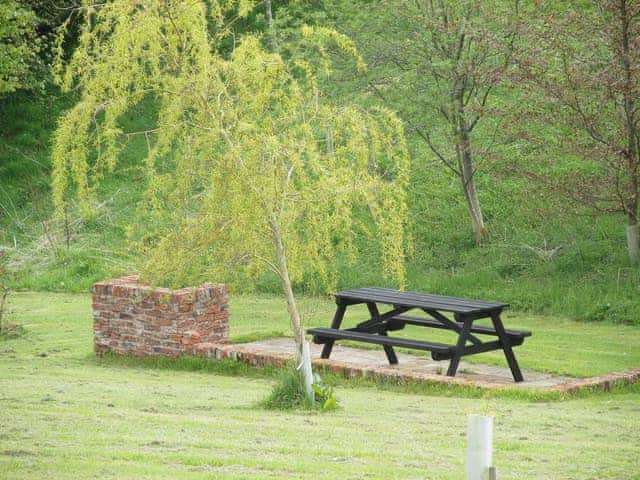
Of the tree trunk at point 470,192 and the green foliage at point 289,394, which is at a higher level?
the tree trunk at point 470,192

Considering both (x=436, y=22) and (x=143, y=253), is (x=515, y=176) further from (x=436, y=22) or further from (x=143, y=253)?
(x=143, y=253)

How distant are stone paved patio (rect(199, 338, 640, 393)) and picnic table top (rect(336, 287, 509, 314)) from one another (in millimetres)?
683

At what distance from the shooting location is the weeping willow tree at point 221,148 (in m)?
9.79

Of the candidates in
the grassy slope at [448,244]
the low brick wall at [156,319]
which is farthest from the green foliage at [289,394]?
the grassy slope at [448,244]

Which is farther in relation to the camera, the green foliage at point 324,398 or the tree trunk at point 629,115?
the tree trunk at point 629,115

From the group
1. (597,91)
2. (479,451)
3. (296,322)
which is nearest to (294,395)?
(296,322)

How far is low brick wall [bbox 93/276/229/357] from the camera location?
13.1m

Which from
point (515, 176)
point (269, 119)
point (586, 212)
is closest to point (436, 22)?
point (515, 176)

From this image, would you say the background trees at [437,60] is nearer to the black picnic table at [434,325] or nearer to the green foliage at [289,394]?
the black picnic table at [434,325]

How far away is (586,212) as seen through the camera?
17109 mm

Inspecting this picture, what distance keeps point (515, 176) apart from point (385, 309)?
3.17 m

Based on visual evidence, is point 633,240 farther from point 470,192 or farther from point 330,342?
point 330,342

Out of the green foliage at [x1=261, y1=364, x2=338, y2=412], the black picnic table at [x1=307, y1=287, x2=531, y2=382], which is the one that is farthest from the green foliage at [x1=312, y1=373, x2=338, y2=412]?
the black picnic table at [x1=307, y1=287, x2=531, y2=382]

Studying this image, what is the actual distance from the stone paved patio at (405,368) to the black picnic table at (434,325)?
0.24 metres
